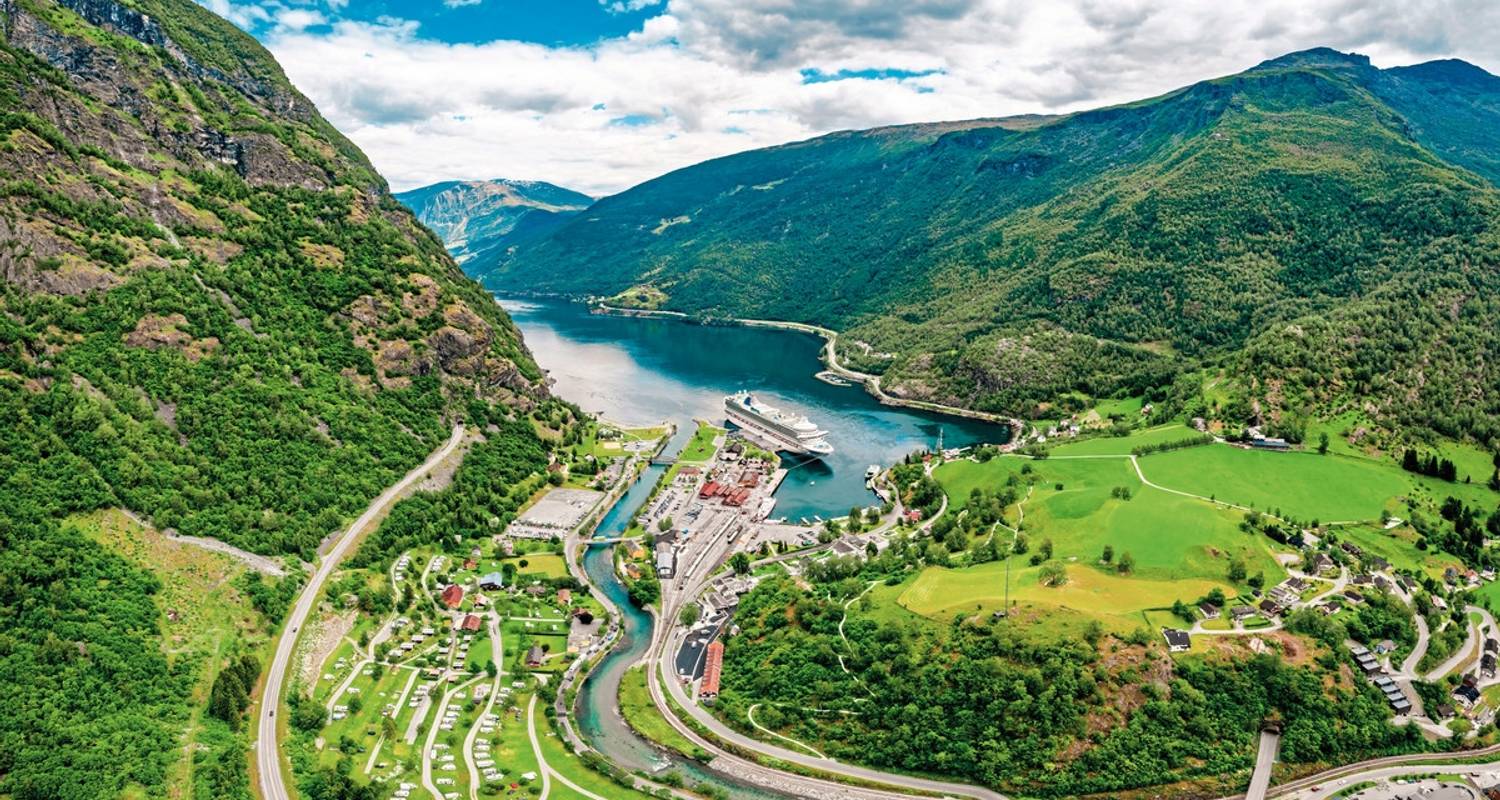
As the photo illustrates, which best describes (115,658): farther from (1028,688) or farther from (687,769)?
(1028,688)

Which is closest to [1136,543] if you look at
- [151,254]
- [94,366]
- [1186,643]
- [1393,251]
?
[1186,643]

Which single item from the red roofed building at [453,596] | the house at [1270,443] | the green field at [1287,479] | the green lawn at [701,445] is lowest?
the red roofed building at [453,596]

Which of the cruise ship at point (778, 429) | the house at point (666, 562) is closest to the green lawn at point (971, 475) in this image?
the cruise ship at point (778, 429)

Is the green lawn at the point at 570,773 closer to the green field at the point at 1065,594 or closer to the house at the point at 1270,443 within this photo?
the green field at the point at 1065,594

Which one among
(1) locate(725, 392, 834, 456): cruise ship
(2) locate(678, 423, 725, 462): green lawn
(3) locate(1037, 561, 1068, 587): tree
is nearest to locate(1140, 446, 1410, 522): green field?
(3) locate(1037, 561, 1068, 587): tree

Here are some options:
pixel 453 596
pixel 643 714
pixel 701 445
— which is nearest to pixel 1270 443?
pixel 701 445

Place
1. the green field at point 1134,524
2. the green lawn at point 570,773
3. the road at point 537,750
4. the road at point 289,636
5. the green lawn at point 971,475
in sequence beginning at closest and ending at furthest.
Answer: the road at point 289,636, the green lawn at point 570,773, the road at point 537,750, the green field at point 1134,524, the green lawn at point 971,475

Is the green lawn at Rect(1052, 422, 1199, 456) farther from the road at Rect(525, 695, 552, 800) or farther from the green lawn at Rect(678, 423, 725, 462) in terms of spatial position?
the road at Rect(525, 695, 552, 800)
